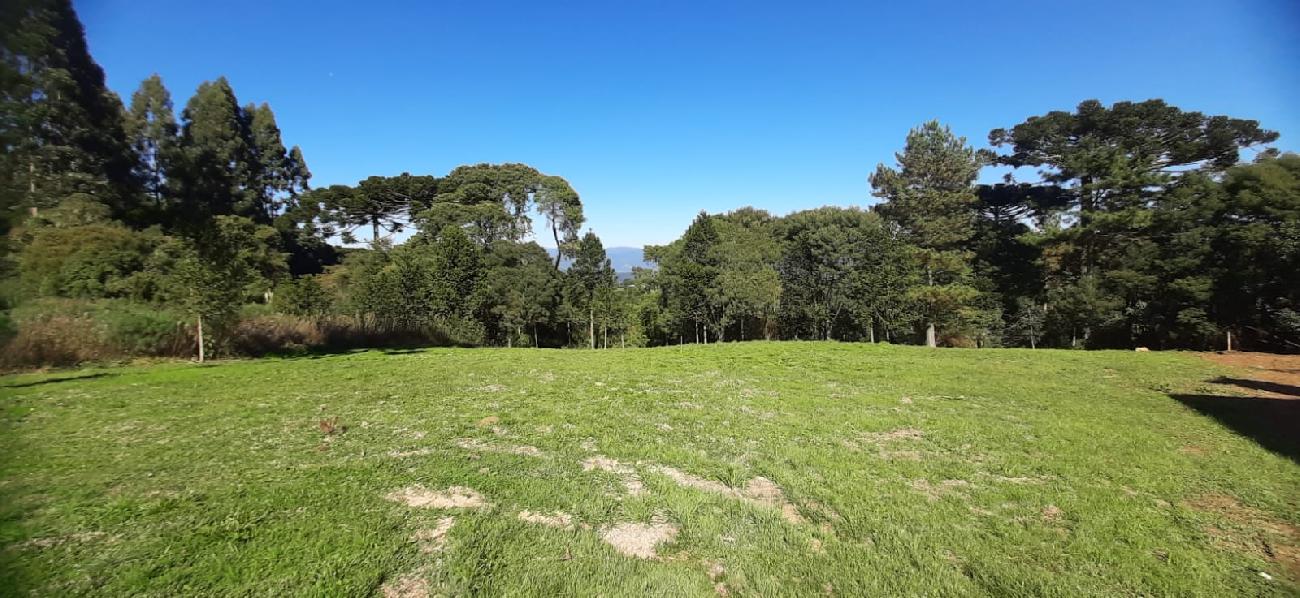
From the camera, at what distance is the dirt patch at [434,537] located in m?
3.43

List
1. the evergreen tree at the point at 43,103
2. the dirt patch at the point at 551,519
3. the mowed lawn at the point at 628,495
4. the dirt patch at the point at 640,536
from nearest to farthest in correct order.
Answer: the evergreen tree at the point at 43,103 → the mowed lawn at the point at 628,495 → the dirt patch at the point at 640,536 → the dirt patch at the point at 551,519

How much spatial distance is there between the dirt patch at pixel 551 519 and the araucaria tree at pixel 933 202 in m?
29.5

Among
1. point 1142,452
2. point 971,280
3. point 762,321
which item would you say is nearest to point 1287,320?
point 971,280

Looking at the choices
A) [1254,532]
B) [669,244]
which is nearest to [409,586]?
[1254,532]

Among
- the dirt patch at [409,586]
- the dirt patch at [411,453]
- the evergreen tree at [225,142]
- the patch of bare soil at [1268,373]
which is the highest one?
the evergreen tree at [225,142]

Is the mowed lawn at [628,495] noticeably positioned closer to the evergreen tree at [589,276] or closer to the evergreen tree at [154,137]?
the evergreen tree at [154,137]

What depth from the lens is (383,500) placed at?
13.7 feet

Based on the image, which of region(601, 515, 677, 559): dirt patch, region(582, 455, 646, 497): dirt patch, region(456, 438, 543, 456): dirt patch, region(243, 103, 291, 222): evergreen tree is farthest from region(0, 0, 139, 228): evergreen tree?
region(243, 103, 291, 222): evergreen tree

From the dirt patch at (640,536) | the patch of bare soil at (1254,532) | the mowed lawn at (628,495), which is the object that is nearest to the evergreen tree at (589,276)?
the mowed lawn at (628,495)

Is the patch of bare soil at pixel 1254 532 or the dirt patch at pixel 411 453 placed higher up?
the dirt patch at pixel 411 453

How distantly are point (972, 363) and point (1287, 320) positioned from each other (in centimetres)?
1659

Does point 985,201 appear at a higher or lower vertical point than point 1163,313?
higher

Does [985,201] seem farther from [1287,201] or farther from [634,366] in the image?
[634,366]

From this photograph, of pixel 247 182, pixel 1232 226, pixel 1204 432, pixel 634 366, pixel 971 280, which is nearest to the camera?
pixel 1204 432
